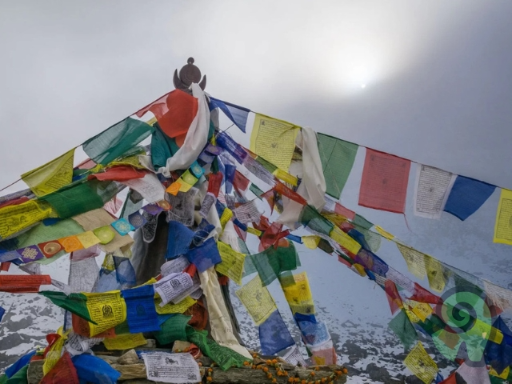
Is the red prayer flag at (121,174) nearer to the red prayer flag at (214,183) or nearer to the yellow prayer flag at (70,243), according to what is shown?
the yellow prayer flag at (70,243)

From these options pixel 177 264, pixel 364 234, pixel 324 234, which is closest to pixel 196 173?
pixel 177 264

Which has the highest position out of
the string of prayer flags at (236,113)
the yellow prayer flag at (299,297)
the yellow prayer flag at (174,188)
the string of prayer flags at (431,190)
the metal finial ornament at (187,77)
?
the metal finial ornament at (187,77)

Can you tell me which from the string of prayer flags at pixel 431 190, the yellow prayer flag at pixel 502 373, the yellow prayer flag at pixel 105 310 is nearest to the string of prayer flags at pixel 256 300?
the yellow prayer flag at pixel 105 310

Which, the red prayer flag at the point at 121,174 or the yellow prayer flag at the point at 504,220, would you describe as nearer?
the red prayer flag at the point at 121,174

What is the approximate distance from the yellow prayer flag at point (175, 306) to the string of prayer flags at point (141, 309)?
6cm

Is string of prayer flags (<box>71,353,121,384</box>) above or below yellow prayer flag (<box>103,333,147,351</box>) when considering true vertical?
below

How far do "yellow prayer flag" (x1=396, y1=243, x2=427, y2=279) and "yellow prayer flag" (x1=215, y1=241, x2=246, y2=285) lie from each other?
199 centimetres

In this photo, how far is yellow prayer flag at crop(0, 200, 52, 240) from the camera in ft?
15.1

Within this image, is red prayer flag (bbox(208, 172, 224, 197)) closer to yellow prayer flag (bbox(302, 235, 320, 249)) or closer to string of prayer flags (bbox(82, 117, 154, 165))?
string of prayer flags (bbox(82, 117, 154, 165))

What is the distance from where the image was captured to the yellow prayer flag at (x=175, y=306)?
5.26 m

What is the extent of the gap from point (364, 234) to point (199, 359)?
2.48 metres

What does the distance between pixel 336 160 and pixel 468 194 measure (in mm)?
1616

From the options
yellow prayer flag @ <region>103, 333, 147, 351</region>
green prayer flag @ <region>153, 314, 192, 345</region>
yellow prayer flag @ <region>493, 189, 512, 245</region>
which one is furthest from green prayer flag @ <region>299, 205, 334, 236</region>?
yellow prayer flag @ <region>103, 333, 147, 351</region>

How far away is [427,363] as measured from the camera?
20.0 ft
